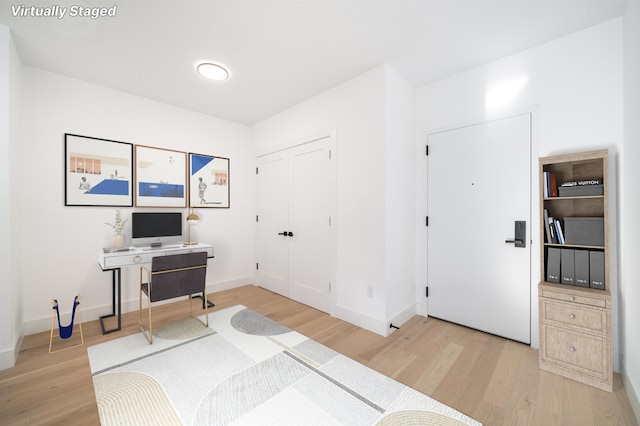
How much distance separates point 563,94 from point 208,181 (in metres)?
4.27

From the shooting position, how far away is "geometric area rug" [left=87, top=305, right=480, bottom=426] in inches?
63.2

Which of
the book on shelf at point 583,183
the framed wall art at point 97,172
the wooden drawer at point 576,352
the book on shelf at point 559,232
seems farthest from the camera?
the framed wall art at point 97,172

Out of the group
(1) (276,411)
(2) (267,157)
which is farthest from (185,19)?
(1) (276,411)

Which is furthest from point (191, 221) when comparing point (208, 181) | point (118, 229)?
point (118, 229)

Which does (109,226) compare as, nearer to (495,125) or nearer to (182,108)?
(182,108)

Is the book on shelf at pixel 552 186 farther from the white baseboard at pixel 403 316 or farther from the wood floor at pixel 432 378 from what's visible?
the white baseboard at pixel 403 316

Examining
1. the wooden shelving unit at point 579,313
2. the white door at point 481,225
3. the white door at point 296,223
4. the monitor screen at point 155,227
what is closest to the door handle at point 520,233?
the white door at point 481,225

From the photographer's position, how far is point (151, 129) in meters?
3.49

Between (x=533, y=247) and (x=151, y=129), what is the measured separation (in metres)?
4.63

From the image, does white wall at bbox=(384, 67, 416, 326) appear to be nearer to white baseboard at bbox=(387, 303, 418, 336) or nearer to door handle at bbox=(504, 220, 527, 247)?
white baseboard at bbox=(387, 303, 418, 336)

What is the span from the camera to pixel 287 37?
226cm

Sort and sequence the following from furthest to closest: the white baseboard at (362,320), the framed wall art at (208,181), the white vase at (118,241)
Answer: the framed wall art at (208,181)
the white vase at (118,241)
the white baseboard at (362,320)

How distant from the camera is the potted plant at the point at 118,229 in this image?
120 inches

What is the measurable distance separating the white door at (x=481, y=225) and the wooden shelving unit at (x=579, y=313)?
348 mm
